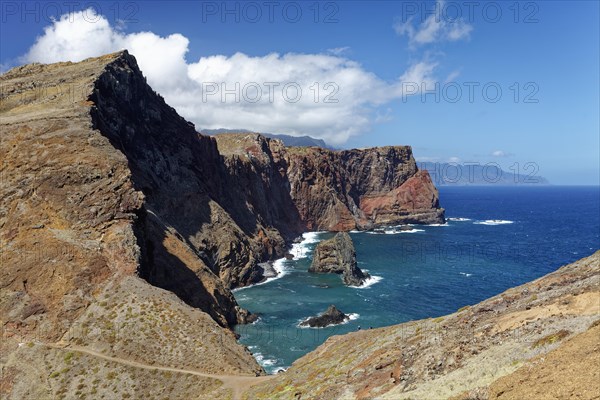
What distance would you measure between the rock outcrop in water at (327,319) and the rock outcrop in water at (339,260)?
23.5m

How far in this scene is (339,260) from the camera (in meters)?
106

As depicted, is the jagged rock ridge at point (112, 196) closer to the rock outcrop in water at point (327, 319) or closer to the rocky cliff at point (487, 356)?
the rock outcrop in water at point (327, 319)

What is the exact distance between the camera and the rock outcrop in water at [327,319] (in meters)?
70.1

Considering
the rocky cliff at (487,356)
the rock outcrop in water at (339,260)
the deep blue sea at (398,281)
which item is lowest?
the deep blue sea at (398,281)

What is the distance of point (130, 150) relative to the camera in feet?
257

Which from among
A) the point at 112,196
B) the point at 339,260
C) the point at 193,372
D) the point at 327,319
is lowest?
the point at 327,319

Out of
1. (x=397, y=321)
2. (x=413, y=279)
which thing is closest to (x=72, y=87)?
(x=397, y=321)

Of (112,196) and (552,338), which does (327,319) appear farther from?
(552,338)

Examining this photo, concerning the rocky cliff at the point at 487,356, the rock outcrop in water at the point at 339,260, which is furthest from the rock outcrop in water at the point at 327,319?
the rocky cliff at the point at 487,356

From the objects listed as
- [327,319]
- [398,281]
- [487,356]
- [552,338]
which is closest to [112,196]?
[327,319]

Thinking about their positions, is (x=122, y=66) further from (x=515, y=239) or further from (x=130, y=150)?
(x=515, y=239)

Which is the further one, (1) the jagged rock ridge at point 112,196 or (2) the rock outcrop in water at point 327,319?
(2) the rock outcrop in water at point 327,319

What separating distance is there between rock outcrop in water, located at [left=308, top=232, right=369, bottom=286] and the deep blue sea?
2954mm

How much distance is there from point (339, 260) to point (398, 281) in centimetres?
1570
